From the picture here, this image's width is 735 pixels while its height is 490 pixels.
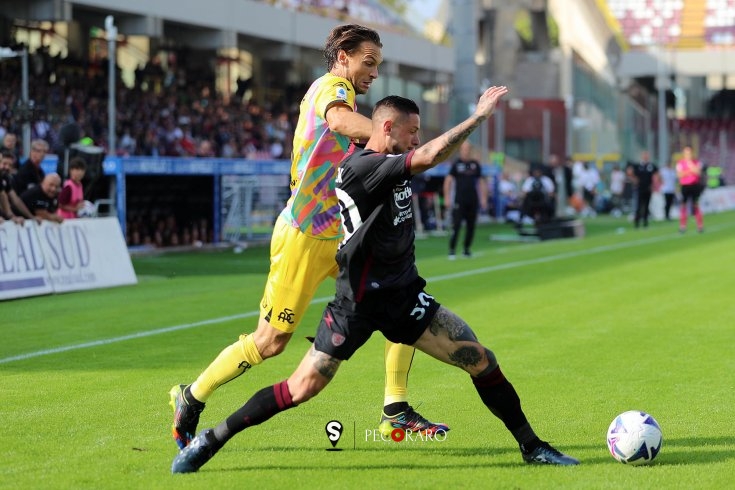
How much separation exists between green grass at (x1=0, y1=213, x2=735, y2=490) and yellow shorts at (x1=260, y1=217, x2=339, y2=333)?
0.75 meters

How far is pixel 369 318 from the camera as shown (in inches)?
250

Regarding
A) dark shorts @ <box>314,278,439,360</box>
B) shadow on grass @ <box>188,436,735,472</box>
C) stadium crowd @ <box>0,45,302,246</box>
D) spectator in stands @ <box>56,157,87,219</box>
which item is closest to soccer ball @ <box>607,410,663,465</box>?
shadow on grass @ <box>188,436,735,472</box>

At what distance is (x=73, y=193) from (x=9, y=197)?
2228 millimetres

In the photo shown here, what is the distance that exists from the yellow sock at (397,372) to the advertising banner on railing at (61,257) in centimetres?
936

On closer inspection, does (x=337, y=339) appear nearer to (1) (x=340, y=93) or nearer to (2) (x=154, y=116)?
(1) (x=340, y=93)

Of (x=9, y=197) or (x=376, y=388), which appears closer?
(x=376, y=388)

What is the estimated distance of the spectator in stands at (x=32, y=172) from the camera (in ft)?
58.9

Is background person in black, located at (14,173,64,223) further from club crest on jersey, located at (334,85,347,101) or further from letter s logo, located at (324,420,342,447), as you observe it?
club crest on jersey, located at (334,85,347,101)

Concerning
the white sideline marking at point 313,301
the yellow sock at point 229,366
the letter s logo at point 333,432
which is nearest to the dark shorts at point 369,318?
the yellow sock at point 229,366

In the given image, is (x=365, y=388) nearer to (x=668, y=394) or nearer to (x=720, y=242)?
(x=668, y=394)

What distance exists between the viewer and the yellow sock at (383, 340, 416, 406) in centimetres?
745

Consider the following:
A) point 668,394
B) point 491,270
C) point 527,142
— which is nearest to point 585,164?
point 527,142

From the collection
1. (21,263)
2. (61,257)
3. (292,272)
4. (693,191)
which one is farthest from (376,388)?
(693,191)

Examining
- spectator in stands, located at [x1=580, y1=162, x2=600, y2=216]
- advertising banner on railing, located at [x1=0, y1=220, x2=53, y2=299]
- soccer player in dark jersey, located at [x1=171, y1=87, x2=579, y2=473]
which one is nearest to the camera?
soccer player in dark jersey, located at [x1=171, y1=87, x2=579, y2=473]
